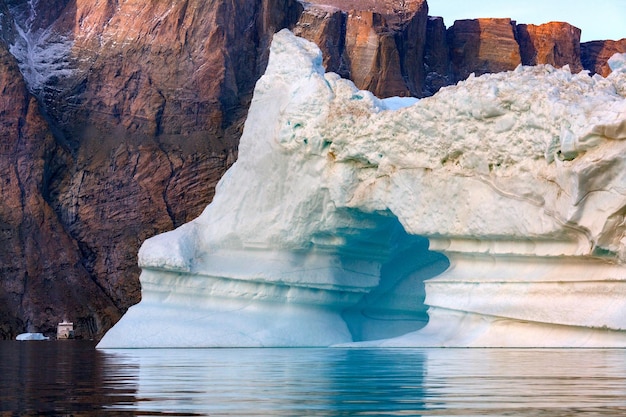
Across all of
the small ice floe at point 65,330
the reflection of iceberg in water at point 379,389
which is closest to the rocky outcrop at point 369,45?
the small ice floe at point 65,330

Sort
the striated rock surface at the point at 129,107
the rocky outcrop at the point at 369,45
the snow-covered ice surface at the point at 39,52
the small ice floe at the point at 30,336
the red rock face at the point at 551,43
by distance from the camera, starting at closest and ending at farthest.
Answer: the small ice floe at the point at 30,336 → the striated rock surface at the point at 129,107 → the snow-covered ice surface at the point at 39,52 → the rocky outcrop at the point at 369,45 → the red rock face at the point at 551,43

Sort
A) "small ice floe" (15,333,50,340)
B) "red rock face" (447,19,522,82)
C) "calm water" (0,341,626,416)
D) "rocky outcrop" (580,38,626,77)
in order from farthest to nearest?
"rocky outcrop" (580,38,626,77)
"red rock face" (447,19,522,82)
"small ice floe" (15,333,50,340)
"calm water" (0,341,626,416)

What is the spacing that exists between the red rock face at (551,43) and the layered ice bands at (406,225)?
121 ft

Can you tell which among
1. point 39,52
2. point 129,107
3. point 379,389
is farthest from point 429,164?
point 39,52

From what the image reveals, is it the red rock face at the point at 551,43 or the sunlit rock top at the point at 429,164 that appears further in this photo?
the red rock face at the point at 551,43

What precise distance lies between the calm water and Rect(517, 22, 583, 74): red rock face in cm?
4935

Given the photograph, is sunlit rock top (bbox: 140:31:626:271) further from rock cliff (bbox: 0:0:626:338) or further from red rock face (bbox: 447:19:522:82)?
red rock face (bbox: 447:19:522:82)

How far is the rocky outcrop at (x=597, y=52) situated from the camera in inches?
2470

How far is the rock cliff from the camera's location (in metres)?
46.8

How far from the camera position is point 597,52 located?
6366 centimetres

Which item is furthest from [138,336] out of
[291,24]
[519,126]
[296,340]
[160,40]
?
[291,24]

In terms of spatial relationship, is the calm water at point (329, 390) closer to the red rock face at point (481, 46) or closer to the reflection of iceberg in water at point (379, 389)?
the reflection of iceberg in water at point (379, 389)

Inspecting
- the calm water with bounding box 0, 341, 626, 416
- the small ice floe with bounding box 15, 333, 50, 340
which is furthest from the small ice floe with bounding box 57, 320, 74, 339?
the calm water with bounding box 0, 341, 626, 416

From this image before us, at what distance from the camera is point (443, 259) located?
26125mm
